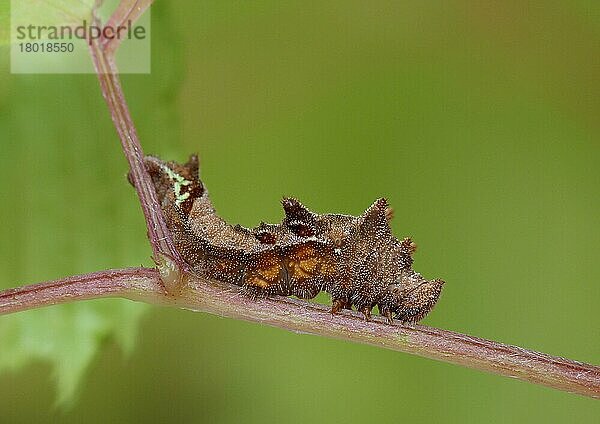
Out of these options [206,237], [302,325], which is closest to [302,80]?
[206,237]

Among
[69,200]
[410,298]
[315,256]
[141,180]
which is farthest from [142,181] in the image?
[69,200]

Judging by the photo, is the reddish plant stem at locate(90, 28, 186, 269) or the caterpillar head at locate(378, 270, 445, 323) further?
the caterpillar head at locate(378, 270, 445, 323)

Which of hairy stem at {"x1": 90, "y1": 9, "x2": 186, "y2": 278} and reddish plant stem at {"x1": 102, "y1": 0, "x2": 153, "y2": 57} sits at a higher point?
reddish plant stem at {"x1": 102, "y1": 0, "x2": 153, "y2": 57}

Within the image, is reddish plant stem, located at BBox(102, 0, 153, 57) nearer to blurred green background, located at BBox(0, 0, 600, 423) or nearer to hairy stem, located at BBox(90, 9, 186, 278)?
hairy stem, located at BBox(90, 9, 186, 278)

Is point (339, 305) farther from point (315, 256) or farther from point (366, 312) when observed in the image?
point (315, 256)

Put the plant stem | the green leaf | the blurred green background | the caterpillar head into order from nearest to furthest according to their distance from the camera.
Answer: the plant stem < the caterpillar head < the green leaf < the blurred green background

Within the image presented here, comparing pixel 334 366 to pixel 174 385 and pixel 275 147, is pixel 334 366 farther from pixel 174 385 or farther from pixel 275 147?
pixel 275 147

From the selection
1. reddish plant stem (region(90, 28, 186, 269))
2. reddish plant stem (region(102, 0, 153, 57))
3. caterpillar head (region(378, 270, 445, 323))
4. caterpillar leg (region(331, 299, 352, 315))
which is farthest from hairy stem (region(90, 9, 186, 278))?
caterpillar head (region(378, 270, 445, 323))
